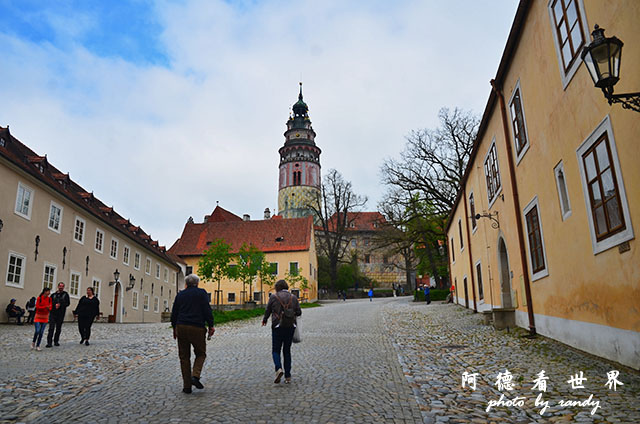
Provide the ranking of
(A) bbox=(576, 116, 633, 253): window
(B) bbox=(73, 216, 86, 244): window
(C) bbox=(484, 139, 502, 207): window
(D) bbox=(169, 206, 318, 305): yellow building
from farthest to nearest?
(D) bbox=(169, 206, 318, 305): yellow building < (B) bbox=(73, 216, 86, 244): window < (C) bbox=(484, 139, 502, 207): window < (A) bbox=(576, 116, 633, 253): window

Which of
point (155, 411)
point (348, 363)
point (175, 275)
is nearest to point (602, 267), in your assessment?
point (348, 363)

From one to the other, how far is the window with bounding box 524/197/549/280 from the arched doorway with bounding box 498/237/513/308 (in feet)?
11.9

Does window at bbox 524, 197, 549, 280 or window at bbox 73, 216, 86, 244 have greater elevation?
window at bbox 73, 216, 86, 244

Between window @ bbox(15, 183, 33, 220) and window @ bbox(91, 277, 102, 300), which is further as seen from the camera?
window @ bbox(91, 277, 102, 300)

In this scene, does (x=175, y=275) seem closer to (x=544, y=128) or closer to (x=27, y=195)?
(x=27, y=195)

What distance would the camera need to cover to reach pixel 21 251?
64.7 feet

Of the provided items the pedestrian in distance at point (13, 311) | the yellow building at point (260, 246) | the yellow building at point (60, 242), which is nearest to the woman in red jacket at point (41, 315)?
the pedestrian in distance at point (13, 311)

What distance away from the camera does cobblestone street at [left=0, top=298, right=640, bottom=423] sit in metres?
5.36

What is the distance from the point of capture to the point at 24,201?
65.8 ft

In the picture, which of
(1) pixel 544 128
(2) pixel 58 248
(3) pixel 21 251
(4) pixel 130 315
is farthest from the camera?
(4) pixel 130 315

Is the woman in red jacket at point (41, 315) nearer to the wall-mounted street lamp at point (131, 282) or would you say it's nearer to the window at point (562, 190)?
the window at point (562, 190)

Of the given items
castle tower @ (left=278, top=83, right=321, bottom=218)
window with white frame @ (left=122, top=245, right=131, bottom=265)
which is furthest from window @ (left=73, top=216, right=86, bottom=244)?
castle tower @ (left=278, top=83, right=321, bottom=218)

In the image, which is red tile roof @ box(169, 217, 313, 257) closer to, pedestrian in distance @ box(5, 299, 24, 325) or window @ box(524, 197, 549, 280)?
pedestrian in distance @ box(5, 299, 24, 325)

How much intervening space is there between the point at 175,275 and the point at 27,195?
2865cm
